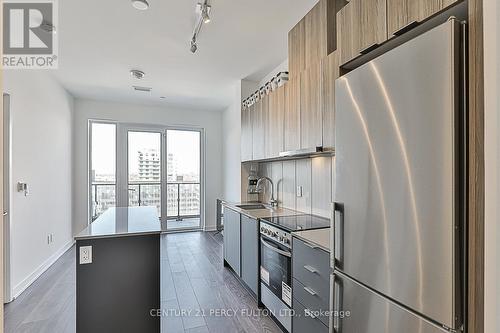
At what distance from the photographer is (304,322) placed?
1.97 m

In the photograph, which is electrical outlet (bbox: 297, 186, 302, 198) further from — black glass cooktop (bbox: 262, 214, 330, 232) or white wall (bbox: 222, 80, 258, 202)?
white wall (bbox: 222, 80, 258, 202)

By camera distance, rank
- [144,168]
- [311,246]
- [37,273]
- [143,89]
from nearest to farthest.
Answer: [311,246], [37,273], [143,89], [144,168]

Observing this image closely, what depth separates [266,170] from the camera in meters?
4.09

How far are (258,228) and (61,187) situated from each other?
3.77 meters

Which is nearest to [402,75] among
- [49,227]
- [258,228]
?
[258,228]

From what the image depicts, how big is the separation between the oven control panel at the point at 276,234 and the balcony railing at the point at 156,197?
398 centimetres

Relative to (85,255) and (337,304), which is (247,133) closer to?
(85,255)

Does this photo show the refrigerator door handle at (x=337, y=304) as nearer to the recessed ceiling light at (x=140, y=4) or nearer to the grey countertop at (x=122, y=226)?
the grey countertop at (x=122, y=226)

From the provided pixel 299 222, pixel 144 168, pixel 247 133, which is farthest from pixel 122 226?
pixel 144 168

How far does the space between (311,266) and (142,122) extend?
5091 mm

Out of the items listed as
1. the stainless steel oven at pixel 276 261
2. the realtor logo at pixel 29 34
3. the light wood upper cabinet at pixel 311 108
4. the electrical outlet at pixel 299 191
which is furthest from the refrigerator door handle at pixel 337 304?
the realtor logo at pixel 29 34

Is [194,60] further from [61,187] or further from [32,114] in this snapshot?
[61,187]

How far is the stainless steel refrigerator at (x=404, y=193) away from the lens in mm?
1025

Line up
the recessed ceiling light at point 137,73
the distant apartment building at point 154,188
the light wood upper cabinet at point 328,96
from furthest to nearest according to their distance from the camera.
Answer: the distant apartment building at point 154,188
the recessed ceiling light at point 137,73
the light wood upper cabinet at point 328,96
